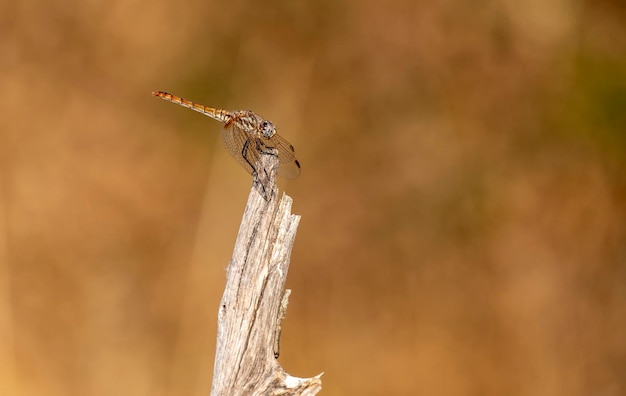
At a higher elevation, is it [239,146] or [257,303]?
[239,146]

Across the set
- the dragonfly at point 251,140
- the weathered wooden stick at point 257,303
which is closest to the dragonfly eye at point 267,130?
the dragonfly at point 251,140

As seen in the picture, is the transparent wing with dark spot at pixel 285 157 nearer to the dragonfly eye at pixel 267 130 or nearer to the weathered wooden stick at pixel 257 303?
the dragonfly eye at pixel 267 130

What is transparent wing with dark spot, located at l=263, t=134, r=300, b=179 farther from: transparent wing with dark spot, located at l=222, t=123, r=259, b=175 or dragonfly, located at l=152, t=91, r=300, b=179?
transparent wing with dark spot, located at l=222, t=123, r=259, b=175

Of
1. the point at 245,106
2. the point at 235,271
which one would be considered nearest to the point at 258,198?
the point at 235,271

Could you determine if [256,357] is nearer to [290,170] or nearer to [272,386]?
[272,386]

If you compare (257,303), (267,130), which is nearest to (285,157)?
(267,130)

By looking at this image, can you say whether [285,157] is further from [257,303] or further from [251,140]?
[257,303]
